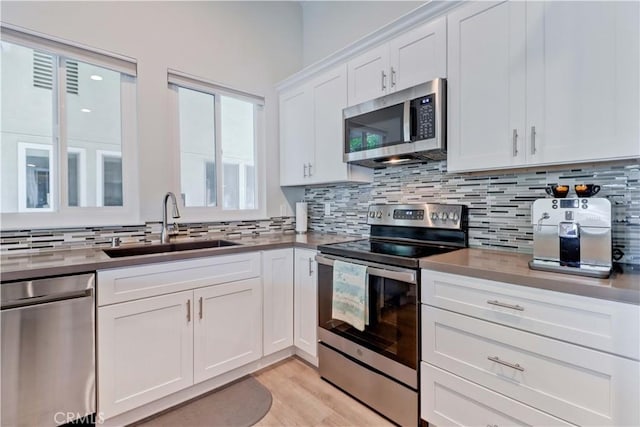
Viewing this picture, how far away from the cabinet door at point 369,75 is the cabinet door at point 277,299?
1.24 metres

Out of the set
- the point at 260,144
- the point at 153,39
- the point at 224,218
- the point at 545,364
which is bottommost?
the point at 545,364

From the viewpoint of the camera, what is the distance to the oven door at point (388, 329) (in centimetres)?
156

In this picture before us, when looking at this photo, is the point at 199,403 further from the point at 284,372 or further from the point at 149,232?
the point at 149,232

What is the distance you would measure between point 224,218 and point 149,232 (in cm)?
59

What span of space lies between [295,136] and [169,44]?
1154mm

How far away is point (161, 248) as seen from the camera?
216 centimetres

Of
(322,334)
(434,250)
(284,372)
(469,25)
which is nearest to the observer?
(469,25)

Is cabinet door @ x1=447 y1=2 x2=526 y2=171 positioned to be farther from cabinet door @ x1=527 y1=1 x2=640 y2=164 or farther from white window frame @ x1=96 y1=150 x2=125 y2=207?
white window frame @ x1=96 y1=150 x2=125 y2=207

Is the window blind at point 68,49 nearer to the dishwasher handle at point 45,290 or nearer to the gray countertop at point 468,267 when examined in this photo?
the gray countertop at point 468,267

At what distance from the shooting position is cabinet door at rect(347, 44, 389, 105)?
79.7 inches

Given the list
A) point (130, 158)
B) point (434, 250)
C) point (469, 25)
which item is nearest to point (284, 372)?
point (434, 250)

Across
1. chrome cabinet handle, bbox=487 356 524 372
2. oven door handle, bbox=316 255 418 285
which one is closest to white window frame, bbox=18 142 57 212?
oven door handle, bbox=316 255 418 285

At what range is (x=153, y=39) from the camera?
7.21 feet

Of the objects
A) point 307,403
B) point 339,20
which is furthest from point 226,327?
point 339,20
